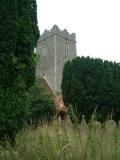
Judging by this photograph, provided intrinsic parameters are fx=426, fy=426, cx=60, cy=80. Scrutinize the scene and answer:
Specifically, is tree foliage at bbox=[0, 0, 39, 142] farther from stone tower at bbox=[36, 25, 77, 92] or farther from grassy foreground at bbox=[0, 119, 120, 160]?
stone tower at bbox=[36, 25, 77, 92]

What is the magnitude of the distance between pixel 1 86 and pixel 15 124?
2.58ft

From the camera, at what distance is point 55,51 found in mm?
68188

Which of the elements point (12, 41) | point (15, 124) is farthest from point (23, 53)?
point (15, 124)

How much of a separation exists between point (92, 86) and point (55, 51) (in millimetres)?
39446

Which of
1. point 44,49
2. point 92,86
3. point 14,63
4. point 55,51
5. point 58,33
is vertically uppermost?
point 58,33

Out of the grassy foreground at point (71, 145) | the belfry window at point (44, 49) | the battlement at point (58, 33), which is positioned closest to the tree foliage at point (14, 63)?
the grassy foreground at point (71, 145)

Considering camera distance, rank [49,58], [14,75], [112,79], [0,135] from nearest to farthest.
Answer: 1. [0,135]
2. [14,75]
3. [112,79]
4. [49,58]

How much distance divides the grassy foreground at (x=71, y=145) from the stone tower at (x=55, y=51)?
191 feet

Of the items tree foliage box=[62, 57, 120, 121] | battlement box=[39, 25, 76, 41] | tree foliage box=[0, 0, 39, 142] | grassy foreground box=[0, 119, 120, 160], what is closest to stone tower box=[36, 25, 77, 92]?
battlement box=[39, 25, 76, 41]

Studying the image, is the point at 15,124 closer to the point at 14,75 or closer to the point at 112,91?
the point at 14,75

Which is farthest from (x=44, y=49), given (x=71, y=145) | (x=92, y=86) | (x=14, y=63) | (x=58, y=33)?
(x=71, y=145)

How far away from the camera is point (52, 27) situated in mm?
71500

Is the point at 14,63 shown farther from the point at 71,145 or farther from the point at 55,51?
the point at 55,51

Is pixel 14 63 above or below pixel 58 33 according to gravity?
below
